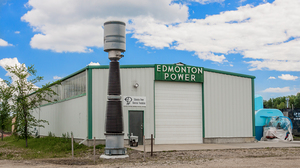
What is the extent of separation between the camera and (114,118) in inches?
607

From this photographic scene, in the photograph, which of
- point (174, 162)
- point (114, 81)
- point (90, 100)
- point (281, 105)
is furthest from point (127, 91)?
point (281, 105)

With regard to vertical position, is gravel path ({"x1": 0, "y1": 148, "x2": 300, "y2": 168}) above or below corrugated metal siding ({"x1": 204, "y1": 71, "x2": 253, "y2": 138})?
below

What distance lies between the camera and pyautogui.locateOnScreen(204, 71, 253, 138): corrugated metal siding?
910 inches

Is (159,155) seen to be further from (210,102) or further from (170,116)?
(210,102)

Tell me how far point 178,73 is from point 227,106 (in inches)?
178

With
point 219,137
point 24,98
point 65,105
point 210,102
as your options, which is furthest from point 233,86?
point 24,98

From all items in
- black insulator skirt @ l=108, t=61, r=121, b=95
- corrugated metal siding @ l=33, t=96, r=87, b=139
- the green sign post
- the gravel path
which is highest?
the green sign post

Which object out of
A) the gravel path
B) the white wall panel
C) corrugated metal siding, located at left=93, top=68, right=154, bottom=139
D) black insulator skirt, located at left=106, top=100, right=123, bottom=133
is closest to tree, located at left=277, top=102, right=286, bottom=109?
the white wall panel

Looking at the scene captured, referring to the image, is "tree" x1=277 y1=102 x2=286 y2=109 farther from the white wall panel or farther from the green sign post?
the green sign post

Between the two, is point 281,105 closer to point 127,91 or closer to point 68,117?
point 68,117

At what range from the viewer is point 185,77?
73.7 feet

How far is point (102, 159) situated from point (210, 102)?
34.8ft

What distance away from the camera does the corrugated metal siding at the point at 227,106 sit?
23109mm

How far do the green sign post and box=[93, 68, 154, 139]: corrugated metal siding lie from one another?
542 millimetres
